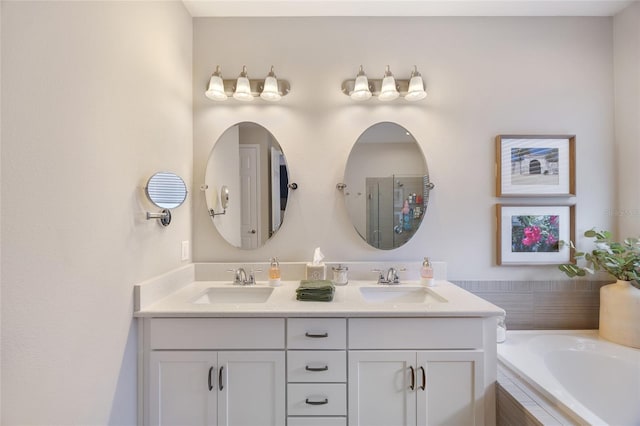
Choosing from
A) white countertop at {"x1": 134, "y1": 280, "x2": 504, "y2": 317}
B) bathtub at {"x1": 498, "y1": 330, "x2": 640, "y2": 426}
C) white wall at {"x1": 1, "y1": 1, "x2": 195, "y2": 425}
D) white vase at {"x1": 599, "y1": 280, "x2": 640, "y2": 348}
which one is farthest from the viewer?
white vase at {"x1": 599, "y1": 280, "x2": 640, "y2": 348}

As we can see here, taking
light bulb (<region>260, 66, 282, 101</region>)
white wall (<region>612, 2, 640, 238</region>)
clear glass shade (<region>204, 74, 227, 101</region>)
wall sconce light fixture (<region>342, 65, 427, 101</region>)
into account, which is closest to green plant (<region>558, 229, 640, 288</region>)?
white wall (<region>612, 2, 640, 238</region>)

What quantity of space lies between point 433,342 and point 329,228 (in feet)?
2.85

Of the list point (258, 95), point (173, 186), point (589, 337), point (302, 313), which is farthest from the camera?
point (258, 95)

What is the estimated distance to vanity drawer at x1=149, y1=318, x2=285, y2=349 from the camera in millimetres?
1294

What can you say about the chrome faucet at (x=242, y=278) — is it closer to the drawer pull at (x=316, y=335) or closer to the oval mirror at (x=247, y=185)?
the oval mirror at (x=247, y=185)

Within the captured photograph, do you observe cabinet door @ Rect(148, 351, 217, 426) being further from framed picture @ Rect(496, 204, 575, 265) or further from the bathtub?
framed picture @ Rect(496, 204, 575, 265)

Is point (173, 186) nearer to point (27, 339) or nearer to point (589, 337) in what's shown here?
point (27, 339)

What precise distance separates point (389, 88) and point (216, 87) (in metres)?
1.04

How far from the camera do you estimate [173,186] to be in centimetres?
145

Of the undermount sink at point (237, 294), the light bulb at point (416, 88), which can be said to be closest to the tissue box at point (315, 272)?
the undermount sink at point (237, 294)

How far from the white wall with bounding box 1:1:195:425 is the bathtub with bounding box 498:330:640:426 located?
1.75m

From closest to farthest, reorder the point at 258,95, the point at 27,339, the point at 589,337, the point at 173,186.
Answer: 1. the point at 27,339
2. the point at 173,186
3. the point at 589,337
4. the point at 258,95

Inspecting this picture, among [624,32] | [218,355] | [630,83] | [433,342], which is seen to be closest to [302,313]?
[218,355]

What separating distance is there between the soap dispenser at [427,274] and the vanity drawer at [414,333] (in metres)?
→ 0.43
